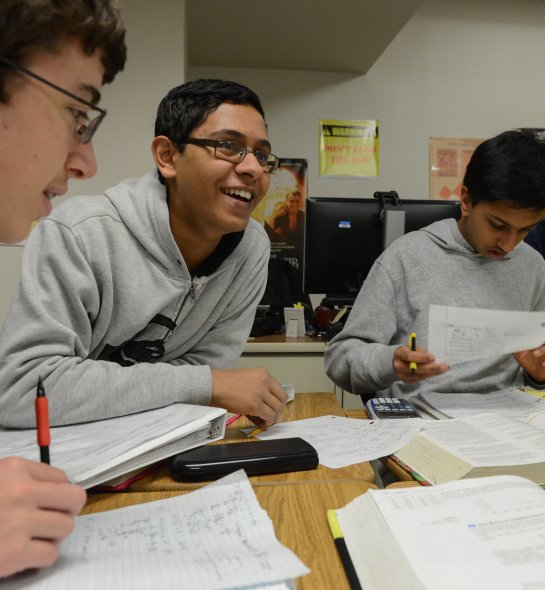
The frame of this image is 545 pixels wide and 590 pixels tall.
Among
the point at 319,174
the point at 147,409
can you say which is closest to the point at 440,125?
the point at 319,174

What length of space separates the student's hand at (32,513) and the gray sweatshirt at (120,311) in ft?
1.17

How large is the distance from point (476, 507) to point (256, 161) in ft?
2.74

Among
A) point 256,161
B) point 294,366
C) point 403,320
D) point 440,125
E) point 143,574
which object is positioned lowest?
point 294,366

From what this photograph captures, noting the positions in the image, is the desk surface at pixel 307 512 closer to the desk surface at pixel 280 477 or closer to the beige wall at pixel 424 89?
the desk surface at pixel 280 477

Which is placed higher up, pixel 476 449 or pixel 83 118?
pixel 83 118

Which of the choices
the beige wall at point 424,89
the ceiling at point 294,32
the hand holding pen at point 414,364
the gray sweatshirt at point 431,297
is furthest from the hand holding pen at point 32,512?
the beige wall at point 424,89

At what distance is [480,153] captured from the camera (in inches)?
53.2

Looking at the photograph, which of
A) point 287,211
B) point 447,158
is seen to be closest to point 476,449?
point 287,211

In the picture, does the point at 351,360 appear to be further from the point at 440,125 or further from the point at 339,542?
the point at 440,125

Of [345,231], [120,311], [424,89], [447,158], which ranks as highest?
[424,89]

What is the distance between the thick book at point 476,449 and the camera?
683 millimetres

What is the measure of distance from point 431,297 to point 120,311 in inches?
31.9

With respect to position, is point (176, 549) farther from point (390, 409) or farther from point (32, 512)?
point (390, 409)

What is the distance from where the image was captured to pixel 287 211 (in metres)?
3.43
